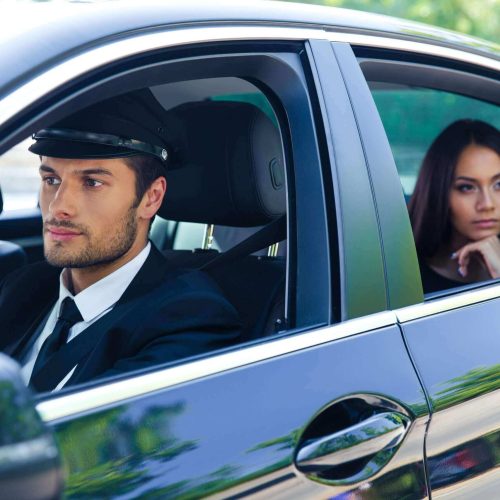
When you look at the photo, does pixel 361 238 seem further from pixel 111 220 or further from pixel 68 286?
pixel 68 286

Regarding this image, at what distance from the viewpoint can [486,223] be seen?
3.21 metres

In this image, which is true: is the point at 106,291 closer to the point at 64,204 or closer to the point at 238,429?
the point at 64,204

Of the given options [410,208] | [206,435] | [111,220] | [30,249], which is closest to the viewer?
[206,435]

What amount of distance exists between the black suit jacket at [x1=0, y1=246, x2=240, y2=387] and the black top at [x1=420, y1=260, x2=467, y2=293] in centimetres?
99

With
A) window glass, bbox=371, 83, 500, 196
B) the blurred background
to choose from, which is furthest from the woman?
window glass, bbox=371, 83, 500, 196

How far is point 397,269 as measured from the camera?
1.92m

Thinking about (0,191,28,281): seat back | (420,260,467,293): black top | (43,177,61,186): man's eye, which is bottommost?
(420,260,467,293): black top

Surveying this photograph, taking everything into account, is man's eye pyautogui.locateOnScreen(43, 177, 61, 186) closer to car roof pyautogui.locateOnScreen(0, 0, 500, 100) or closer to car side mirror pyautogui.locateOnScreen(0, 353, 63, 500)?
car roof pyautogui.locateOnScreen(0, 0, 500, 100)

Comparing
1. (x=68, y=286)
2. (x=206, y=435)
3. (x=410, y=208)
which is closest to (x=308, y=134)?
(x=206, y=435)

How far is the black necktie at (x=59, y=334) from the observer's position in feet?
7.39

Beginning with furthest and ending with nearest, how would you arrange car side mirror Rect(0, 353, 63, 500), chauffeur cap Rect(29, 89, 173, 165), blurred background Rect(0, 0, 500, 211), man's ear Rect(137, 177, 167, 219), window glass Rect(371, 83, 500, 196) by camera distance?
window glass Rect(371, 83, 500, 196) < blurred background Rect(0, 0, 500, 211) < man's ear Rect(137, 177, 167, 219) < chauffeur cap Rect(29, 89, 173, 165) < car side mirror Rect(0, 353, 63, 500)

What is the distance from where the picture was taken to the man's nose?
89.9 inches

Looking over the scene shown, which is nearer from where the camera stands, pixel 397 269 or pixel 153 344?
pixel 397 269

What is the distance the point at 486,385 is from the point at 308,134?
1.95ft
